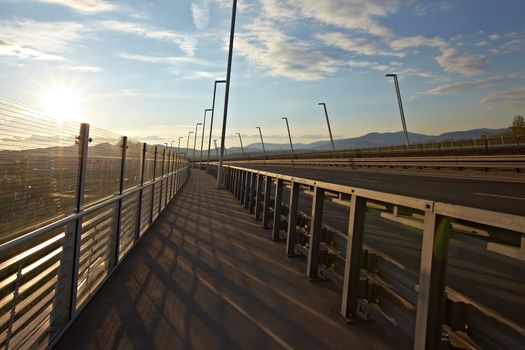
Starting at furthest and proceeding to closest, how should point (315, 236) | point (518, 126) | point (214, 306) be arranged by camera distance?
point (518, 126) < point (315, 236) < point (214, 306)

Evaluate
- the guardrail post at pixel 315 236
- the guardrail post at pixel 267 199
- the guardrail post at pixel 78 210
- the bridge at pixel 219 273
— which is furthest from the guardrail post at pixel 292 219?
the guardrail post at pixel 78 210

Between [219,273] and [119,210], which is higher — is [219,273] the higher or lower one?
the lower one

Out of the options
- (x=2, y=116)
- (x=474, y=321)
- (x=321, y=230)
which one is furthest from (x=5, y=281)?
(x=321, y=230)

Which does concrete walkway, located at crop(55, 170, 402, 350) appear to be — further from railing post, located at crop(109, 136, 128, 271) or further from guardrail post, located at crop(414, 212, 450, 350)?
guardrail post, located at crop(414, 212, 450, 350)

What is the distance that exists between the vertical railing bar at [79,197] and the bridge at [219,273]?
18 mm

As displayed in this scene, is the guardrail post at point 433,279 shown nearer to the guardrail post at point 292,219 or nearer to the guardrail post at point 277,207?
the guardrail post at point 292,219

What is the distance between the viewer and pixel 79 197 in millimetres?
4031

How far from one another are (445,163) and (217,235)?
18.8 meters

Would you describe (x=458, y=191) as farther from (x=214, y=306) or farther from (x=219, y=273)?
(x=214, y=306)

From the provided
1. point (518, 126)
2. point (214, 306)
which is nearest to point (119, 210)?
point (214, 306)

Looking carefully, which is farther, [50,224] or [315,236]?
[315,236]

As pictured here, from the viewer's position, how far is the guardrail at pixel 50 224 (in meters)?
2.69

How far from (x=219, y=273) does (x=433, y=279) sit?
11.9 feet

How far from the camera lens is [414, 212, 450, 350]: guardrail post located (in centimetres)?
304
